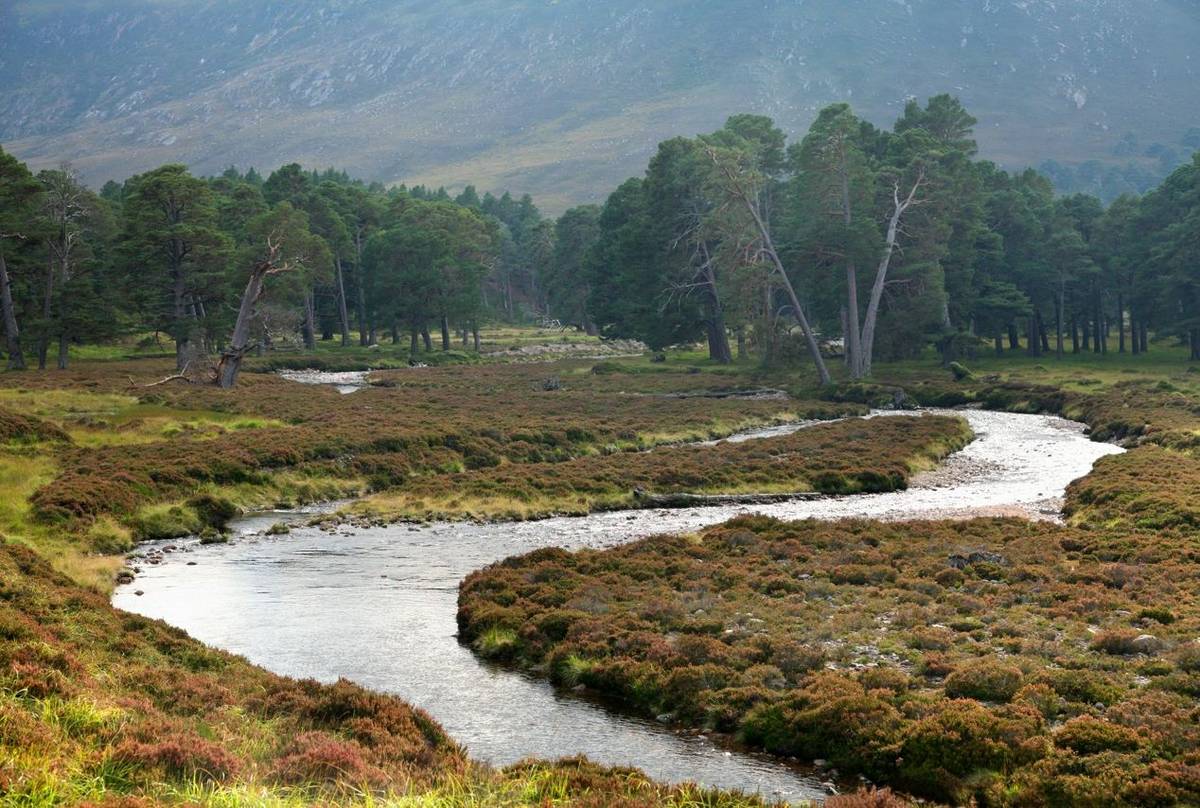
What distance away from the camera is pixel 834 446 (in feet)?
160

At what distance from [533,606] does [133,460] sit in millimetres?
21559

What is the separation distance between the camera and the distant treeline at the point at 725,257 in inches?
3071

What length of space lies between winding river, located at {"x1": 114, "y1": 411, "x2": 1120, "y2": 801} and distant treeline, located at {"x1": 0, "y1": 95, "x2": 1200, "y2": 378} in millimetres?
34436

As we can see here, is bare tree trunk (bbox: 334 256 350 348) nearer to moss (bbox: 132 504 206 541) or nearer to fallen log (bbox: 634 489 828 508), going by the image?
fallen log (bbox: 634 489 828 508)

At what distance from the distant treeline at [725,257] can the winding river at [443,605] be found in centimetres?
3444

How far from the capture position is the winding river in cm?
1587

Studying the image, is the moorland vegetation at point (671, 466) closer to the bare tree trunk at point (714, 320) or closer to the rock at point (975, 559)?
the rock at point (975, 559)

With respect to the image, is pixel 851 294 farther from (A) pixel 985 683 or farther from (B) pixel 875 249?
(A) pixel 985 683

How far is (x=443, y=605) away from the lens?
24125 millimetres

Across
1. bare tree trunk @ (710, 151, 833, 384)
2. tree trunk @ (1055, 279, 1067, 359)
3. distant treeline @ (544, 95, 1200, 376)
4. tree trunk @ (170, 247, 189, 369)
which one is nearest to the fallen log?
distant treeline @ (544, 95, 1200, 376)

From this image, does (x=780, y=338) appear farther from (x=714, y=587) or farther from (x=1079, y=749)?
(x=1079, y=749)

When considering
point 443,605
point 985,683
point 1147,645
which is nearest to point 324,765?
point 985,683

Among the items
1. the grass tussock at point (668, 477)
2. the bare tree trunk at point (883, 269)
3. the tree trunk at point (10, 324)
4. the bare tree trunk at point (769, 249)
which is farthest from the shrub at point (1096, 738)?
the tree trunk at point (10, 324)

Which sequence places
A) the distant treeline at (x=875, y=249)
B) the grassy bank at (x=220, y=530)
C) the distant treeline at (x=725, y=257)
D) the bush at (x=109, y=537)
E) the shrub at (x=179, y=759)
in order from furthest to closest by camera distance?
the distant treeline at (x=875, y=249) → the distant treeline at (x=725, y=257) → the bush at (x=109, y=537) → the grassy bank at (x=220, y=530) → the shrub at (x=179, y=759)
